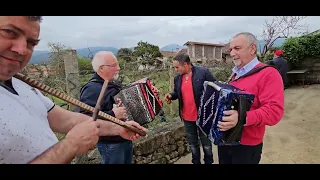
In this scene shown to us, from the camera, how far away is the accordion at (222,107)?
1093 millimetres

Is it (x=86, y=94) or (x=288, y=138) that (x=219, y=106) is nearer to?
(x=86, y=94)

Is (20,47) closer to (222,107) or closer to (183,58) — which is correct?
(222,107)

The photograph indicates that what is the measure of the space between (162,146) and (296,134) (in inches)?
58.2

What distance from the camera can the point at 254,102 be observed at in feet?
3.93

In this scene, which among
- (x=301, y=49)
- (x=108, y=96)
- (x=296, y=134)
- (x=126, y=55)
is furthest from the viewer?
(x=301, y=49)

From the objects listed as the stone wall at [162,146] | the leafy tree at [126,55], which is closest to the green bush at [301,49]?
the stone wall at [162,146]

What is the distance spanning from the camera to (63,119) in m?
1.03

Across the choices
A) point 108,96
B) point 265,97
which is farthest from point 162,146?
point 265,97

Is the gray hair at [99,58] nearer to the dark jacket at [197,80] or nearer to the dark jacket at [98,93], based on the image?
the dark jacket at [98,93]

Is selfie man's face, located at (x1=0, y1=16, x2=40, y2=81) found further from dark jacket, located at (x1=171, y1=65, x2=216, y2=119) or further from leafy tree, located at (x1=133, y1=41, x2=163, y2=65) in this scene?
dark jacket, located at (x1=171, y1=65, x2=216, y2=119)
